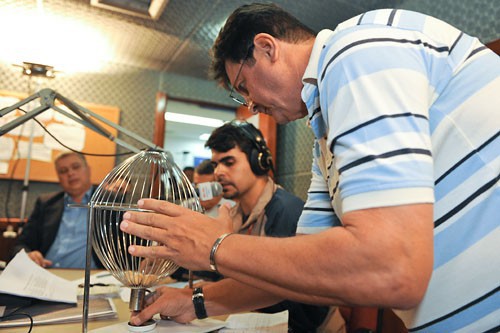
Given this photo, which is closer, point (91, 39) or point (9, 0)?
point (9, 0)

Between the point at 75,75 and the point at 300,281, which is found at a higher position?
the point at 75,75

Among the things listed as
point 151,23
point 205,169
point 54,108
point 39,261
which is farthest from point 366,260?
point 151,23

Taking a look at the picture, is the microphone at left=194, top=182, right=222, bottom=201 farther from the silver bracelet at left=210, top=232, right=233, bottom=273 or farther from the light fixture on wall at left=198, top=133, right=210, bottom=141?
the light fixture on wall at left=198, top=133, right=210, bottom=141

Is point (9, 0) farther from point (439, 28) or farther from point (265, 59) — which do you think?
point (439, 28)

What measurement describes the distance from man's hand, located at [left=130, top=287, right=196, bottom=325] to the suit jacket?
6.53 feet

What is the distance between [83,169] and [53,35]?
1.02 meters

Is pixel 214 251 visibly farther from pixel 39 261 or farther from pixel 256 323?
pixel 39 261

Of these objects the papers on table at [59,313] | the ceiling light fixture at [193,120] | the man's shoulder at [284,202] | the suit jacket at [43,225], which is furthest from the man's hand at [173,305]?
the ceiling light fixture at [193,120]

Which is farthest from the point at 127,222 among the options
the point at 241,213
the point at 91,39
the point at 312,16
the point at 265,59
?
the point at 91,39

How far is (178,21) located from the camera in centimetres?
245

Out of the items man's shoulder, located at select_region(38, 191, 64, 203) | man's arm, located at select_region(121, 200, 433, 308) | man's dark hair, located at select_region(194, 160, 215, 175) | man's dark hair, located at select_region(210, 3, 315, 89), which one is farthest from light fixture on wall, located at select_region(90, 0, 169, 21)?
man's arm, located at select_region(121, 200, 433, 308)

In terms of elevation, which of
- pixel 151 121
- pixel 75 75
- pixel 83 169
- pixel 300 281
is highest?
pixel 75 75

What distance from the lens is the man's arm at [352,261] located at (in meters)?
0.41

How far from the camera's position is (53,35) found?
2762mm
